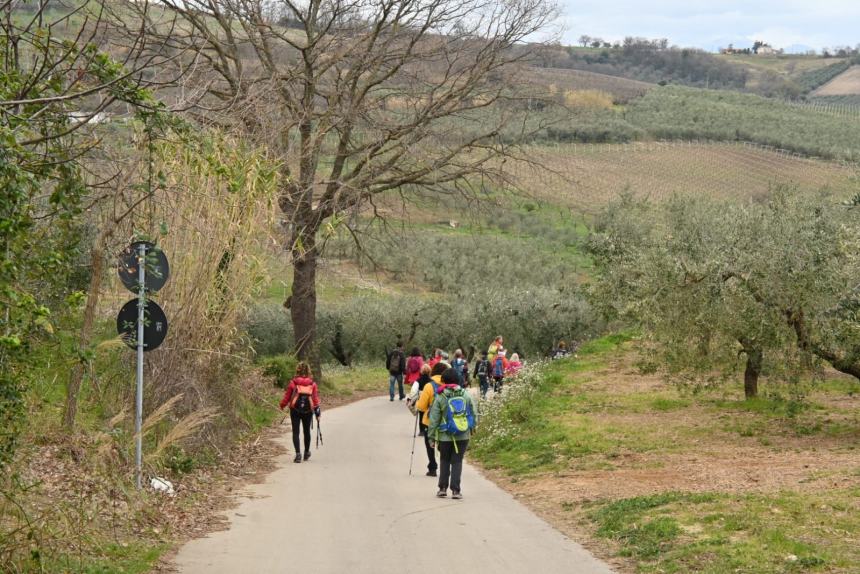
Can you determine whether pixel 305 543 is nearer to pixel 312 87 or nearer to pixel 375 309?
pixel 312 87

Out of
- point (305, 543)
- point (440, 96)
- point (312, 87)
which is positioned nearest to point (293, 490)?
point (305, 543)

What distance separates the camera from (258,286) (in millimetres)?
16250

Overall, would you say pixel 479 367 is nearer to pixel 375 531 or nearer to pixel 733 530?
pixel 375 531

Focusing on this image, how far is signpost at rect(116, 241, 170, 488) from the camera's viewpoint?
36.4ft

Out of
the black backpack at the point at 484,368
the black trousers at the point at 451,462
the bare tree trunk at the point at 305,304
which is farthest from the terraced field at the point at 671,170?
the black trousers at the point at 451,462

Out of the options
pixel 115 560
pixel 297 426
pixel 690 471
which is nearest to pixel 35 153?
pixel 115 560

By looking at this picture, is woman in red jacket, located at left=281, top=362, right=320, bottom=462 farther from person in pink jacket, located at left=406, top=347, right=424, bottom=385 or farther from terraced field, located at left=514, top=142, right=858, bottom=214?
terraced field, located at left=514, top=142, right=858, bottom=214

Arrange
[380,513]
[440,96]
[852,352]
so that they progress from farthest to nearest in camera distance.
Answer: [440,96], [852,352], [380,513]

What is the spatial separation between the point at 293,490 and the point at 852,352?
9546mm

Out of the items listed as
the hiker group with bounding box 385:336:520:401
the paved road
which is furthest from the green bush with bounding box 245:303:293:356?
the paved road

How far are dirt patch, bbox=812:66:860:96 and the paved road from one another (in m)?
129

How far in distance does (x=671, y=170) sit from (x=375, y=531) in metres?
72.1

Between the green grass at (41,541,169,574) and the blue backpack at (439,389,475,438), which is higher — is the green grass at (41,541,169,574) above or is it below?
below

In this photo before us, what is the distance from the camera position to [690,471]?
14.5 m
